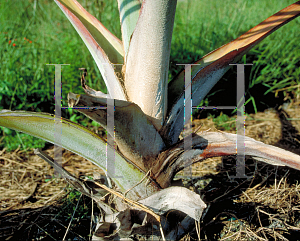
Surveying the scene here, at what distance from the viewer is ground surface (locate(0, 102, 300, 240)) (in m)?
1.14

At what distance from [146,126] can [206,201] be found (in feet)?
1.82

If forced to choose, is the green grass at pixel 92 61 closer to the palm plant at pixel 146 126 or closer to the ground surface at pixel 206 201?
the ground surface at pixel 206 201

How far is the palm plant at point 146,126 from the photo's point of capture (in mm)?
790

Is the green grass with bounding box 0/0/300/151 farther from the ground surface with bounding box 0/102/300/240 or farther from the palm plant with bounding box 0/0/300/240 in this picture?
the palm plant with bounding box 0/0/300/240

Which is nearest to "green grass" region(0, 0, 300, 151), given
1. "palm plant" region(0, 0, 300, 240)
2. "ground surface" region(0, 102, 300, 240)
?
"ground surface" region(0, 102, 300, 240)

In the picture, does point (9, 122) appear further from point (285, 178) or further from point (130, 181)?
point (285, 178)

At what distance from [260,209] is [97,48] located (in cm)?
106

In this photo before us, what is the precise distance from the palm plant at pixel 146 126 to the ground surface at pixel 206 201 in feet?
0.67

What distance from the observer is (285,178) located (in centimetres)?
137

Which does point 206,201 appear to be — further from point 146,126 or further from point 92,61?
point 92,61

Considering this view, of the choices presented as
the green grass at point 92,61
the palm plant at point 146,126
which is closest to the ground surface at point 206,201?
the palm plant at point 146,126

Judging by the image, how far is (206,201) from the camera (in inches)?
45.4

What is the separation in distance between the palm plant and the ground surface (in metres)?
0.21

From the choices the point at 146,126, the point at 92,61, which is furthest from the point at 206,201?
the point at 92,61
